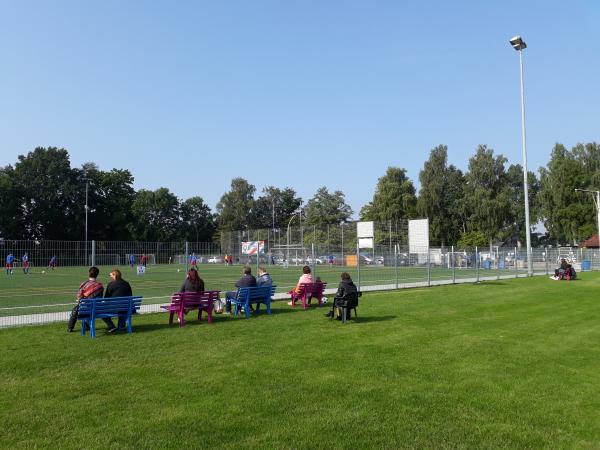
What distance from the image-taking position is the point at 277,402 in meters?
5.83

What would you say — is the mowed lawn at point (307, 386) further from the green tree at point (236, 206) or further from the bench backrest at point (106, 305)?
the green tree at point (236, 206)

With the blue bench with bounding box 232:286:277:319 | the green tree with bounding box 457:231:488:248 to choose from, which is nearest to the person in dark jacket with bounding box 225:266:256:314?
the blue bench with bounding box 232:286:277:319

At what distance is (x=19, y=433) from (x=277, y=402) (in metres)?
2.57

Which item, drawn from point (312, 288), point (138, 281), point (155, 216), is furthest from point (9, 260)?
point (155, 216)

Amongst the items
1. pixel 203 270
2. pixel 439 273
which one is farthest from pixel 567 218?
pixel 203 270

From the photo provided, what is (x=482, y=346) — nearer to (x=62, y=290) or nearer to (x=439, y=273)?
(x=62, y=290)

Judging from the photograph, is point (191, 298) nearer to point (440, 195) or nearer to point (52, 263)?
point (52, 263)

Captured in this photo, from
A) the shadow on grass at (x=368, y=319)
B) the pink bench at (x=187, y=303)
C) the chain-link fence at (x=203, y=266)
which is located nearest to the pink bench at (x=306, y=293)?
the shadow on grass at (x=368, y=319)

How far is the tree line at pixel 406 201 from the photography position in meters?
69.4

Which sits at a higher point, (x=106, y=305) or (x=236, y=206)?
(x=236, y=206)

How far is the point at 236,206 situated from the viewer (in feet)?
345

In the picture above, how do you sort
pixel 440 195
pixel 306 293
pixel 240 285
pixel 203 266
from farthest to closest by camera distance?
1. pixel 440 195
2. pixel 203 266
3. pixel 306 293
4. pixel 240 285

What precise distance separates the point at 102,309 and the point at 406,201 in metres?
72.5

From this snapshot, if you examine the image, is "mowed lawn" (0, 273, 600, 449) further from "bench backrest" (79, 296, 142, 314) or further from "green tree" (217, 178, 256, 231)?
"green tree" (217, 178, 256, 231)
